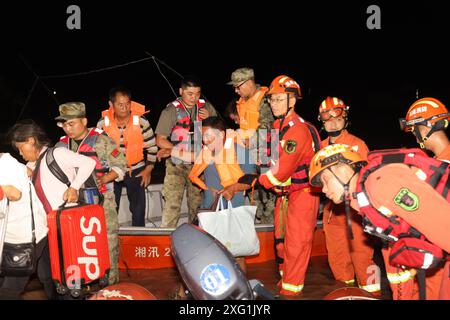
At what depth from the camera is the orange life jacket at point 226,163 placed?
496 cm

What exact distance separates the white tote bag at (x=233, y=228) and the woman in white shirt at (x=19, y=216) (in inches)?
49.7

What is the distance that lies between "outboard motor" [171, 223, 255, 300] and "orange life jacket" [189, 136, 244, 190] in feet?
5.43

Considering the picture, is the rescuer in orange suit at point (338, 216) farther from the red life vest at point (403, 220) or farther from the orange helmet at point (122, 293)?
the orange helmet at point (122, 293)

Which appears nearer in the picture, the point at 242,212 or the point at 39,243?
the point at 39,243

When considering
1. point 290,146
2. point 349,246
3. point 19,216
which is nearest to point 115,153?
point 19,216

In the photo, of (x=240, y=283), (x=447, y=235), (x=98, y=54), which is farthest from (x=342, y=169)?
(x=98, y=54)

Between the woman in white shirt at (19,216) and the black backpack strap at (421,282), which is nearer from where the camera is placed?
the black backpack strap at (421,282)

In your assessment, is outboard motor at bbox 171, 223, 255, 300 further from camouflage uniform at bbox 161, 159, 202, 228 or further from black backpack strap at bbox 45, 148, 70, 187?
camouflage uniform at bbox 161, 159, 202, 228

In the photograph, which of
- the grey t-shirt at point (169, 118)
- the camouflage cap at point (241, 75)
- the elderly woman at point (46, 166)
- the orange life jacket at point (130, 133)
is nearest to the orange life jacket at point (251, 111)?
the camouflage cap at point (241, 75)

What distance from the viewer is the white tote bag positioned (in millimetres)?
4453

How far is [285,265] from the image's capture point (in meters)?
4.99

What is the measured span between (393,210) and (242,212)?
2101 millimetres

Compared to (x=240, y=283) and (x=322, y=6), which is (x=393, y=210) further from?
(x=322, y=6)

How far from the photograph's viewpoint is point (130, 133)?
611 cm
